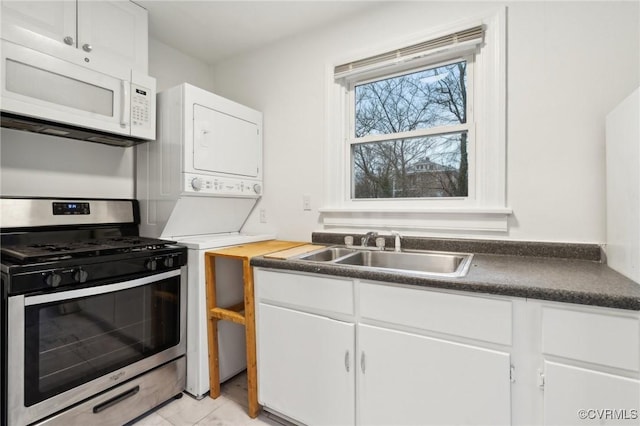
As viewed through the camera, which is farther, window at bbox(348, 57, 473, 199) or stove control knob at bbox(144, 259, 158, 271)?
window at bbox(348, 57, 473, 199)

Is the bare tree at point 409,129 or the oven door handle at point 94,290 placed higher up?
the bare tree at point 409,129

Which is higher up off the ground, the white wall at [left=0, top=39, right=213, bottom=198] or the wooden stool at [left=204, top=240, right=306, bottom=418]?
A: the white wall at [left=0, top=39, right=213, bottom=198]

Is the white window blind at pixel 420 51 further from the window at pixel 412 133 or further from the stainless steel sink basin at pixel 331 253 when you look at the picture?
the stainless steel sink basin at pixel 331 253

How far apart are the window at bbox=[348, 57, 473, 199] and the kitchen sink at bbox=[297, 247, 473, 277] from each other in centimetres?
40

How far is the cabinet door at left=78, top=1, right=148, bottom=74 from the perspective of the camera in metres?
1.67

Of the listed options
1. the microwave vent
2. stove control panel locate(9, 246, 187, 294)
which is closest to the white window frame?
stove control panel locate(9, 246, 187, 294)

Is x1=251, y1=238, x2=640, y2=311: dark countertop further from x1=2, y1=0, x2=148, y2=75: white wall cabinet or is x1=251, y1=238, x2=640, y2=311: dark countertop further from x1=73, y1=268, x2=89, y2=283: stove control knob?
x1=2, y1=0, x2=148, y2=75: white wall cabinet

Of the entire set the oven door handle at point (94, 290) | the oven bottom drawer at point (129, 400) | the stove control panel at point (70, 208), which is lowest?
the oven bottom drawer at point (129, 400)

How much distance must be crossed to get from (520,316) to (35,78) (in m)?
2.30

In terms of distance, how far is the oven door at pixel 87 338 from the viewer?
1212 millimetres

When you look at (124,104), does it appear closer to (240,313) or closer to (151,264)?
(151,264)

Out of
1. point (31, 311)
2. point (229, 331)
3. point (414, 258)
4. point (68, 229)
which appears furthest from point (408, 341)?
point (68, 229)
